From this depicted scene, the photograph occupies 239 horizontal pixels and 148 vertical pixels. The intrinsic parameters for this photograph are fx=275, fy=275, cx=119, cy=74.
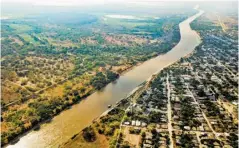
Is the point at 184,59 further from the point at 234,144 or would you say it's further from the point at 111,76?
the point at 234,144

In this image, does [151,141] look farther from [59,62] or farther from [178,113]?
[59,62]

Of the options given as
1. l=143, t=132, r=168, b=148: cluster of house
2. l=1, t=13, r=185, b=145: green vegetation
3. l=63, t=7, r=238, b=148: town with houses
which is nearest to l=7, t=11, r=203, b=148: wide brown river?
l=1, t=13, r=185, b=145: green vegetation

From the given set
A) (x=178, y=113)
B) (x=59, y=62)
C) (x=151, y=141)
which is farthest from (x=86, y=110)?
(x=59, y=62)

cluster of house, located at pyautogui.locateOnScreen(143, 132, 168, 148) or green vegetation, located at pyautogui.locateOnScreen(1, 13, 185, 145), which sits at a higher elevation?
green vegetation, located at pyautogui.locateOnScreen(1, 13, 185, 145)

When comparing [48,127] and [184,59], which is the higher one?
[184,59]

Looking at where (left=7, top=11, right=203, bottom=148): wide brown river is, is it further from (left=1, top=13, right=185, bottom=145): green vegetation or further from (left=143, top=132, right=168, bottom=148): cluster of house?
(left=143, top=132, right=168, bottom=148): cluster of house

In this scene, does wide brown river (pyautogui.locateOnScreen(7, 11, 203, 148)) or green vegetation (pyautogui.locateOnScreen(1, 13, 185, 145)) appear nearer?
wide brown river (pyautogui.locateOnScreen(7, 11, 203, 148))

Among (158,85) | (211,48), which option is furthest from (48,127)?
(211,48)

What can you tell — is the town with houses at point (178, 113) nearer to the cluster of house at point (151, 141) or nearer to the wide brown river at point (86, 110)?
the cluster of house at point (151, 141)

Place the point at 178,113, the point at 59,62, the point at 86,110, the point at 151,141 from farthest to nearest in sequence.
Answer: the point at 59,62 < the point at 86,110 < the point at 178,113 < the point at 151,141
